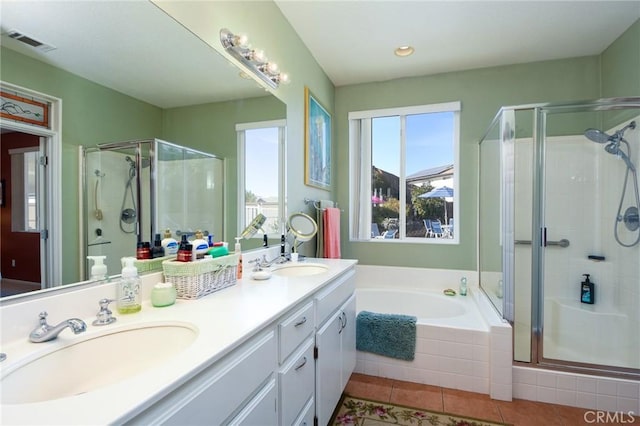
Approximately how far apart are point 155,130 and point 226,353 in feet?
2.99

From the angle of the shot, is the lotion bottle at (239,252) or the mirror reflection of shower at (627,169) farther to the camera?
the mirror reflection of shower at (627,169)

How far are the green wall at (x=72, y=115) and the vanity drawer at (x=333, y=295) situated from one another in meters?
0.94

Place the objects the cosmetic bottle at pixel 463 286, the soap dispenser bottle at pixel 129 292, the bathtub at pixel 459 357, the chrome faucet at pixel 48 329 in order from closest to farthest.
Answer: the chrome faucet at pixel 48 329
the soap dispenser bottle at pixel 129 292
the bathtub at pixel 459 357
the cosmetic bottle at pixel 463 286

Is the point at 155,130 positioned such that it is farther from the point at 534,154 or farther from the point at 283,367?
the point at 534,154

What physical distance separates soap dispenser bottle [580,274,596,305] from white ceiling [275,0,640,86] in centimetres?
190

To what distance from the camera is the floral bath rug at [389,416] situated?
5.81 ft

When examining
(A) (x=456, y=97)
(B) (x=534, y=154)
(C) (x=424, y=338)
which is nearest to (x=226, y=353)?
(C) (x=424, y=338)

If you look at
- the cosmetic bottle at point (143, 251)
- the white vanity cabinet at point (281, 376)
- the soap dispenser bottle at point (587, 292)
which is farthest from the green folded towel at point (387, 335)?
the cosmetic bottle at point (143, 251)

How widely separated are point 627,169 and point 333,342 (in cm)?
251

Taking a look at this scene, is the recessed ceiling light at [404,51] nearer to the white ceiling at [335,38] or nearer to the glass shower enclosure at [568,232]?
the white ceiling at [335,38]

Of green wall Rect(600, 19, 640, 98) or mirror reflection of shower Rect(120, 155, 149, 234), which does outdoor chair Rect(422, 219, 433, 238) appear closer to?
green wall Rect(600, 19, 640, 98)

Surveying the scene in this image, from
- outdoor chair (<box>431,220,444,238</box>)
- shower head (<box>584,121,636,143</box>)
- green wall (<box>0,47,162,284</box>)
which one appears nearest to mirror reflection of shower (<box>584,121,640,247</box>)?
shower head (<box>584,121,636,143</box>)

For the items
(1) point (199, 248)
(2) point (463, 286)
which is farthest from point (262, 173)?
(2) point (463, 286)

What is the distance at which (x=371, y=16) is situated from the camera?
2.18m
